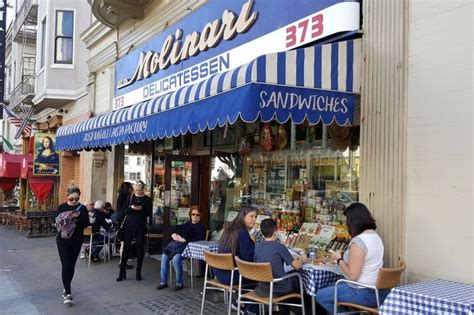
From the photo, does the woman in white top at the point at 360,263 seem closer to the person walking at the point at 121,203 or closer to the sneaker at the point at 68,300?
the sneaker at the point at 68,300

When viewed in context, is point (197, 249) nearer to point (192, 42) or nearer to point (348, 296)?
point (348, 296)

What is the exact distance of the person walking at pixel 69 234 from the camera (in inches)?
254

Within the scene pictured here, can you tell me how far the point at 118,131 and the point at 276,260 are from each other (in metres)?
4.49

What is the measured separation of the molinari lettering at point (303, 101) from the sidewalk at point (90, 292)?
3.01 m

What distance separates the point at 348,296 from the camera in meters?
4.41

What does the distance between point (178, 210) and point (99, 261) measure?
1.94 metres

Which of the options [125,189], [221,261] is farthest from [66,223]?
[125,189]

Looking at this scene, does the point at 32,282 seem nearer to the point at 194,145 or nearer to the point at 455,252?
the point at 194,145

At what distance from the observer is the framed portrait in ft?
49.0

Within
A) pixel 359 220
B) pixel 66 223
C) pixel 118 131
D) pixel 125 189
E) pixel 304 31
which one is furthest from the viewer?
pixel 125 189

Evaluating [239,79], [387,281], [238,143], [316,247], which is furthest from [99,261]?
[387,281]

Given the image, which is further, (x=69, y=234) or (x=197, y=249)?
(x=197, y=249)

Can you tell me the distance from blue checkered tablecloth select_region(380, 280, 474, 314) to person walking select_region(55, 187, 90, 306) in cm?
442

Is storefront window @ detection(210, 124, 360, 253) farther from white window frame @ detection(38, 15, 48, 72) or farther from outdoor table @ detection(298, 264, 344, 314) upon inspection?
white window frame @ detection(38, 15, 48, 72)
